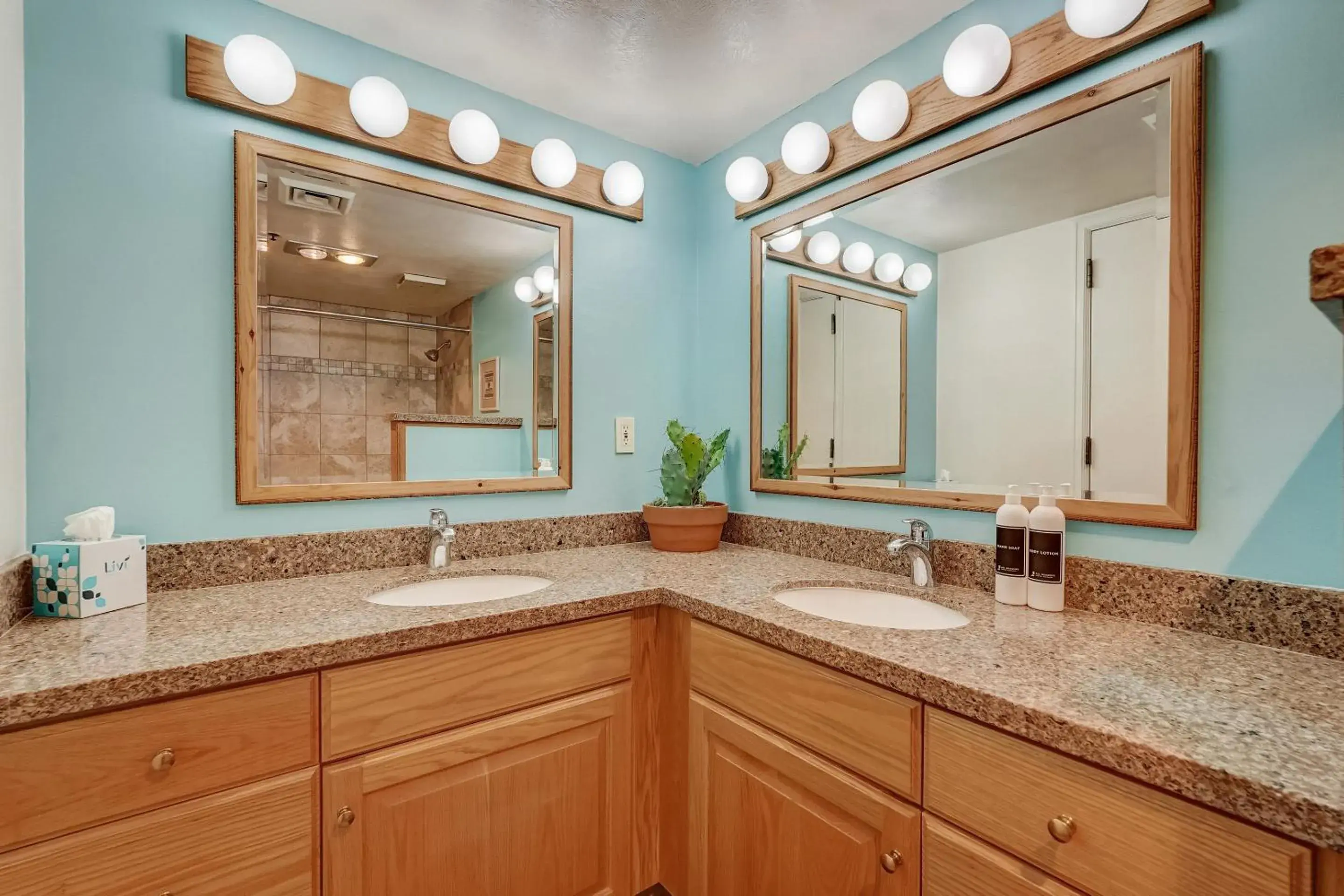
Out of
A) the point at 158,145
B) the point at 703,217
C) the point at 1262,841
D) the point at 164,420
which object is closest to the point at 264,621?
the point at 164,420

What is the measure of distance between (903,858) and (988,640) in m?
0.34

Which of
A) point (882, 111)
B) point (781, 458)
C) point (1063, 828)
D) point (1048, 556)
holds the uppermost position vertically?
point (882, 111)

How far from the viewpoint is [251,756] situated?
2.84 ft

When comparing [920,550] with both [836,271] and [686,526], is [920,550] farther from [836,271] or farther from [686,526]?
[836,271]

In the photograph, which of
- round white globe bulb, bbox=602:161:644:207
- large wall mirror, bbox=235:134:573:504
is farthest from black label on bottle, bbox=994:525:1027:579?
round white globe bulb, bbox=602:161:644:207

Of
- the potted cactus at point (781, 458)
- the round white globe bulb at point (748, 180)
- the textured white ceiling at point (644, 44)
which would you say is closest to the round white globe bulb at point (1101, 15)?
the textured white ceiling at point (644, 44)

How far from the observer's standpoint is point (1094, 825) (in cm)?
66

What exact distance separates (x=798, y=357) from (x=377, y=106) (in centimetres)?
120

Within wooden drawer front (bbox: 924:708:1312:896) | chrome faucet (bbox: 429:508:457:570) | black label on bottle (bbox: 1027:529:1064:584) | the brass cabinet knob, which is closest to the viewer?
wooden drawer front (bbox: 924:708:1312:896)

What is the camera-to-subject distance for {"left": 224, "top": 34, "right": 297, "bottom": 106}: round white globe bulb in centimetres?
119

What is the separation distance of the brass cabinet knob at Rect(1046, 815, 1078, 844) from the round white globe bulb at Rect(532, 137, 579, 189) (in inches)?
65.8

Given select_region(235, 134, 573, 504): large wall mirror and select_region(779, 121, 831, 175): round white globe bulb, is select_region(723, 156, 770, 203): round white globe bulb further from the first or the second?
select_region(235, 134, 573, 504): large wall mirror

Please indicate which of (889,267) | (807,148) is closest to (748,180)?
(807,148)

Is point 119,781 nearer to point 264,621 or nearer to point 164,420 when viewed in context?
point 264,621
